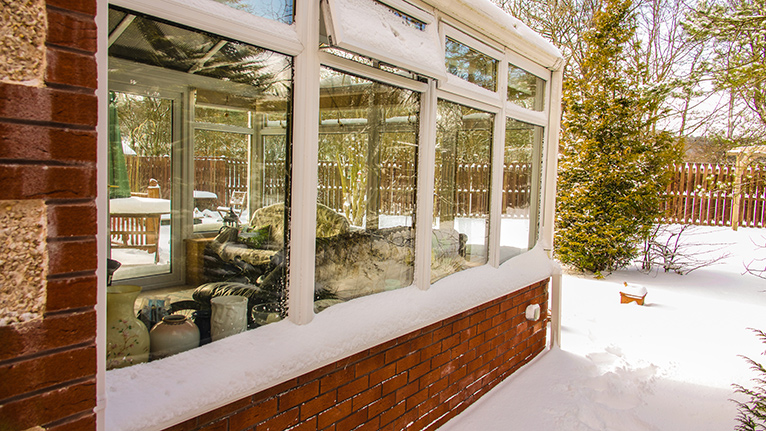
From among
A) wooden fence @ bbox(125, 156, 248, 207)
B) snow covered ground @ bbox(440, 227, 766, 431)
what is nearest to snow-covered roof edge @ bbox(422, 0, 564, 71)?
wooden fence @ bbox(125, 156, 248, 207)

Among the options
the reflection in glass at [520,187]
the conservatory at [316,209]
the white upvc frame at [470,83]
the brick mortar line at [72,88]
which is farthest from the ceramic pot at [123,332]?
the reflection in glass at [520,187]

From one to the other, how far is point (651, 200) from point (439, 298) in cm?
710

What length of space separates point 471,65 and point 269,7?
1.82 m

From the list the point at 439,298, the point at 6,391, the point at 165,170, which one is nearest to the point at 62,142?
the point at 6,391

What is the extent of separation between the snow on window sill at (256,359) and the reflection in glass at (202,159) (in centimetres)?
16

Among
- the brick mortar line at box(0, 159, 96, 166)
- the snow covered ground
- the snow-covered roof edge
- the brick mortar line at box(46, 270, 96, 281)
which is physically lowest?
the snow covered ground

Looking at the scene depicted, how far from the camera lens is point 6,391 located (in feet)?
3.01

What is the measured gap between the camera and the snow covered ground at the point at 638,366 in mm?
3373

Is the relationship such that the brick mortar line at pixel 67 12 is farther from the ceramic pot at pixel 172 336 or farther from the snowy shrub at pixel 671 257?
the snowy shrub at pixel 671 257

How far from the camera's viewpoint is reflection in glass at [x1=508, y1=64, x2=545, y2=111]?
396 cm

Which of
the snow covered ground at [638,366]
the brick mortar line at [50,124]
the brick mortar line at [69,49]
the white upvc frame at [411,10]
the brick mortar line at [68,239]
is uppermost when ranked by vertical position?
the white upvc frame at [411,10]

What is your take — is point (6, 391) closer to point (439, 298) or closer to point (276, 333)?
point (276, 333)

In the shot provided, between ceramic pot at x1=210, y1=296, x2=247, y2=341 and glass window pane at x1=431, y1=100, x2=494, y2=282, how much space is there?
4.55 feet

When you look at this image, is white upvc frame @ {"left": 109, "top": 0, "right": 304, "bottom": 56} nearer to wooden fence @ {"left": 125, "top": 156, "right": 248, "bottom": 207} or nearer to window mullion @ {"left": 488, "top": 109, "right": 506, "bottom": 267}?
wooden fence @ {"left": 125, "top": 156, "right": 248, "bottom": 207}
